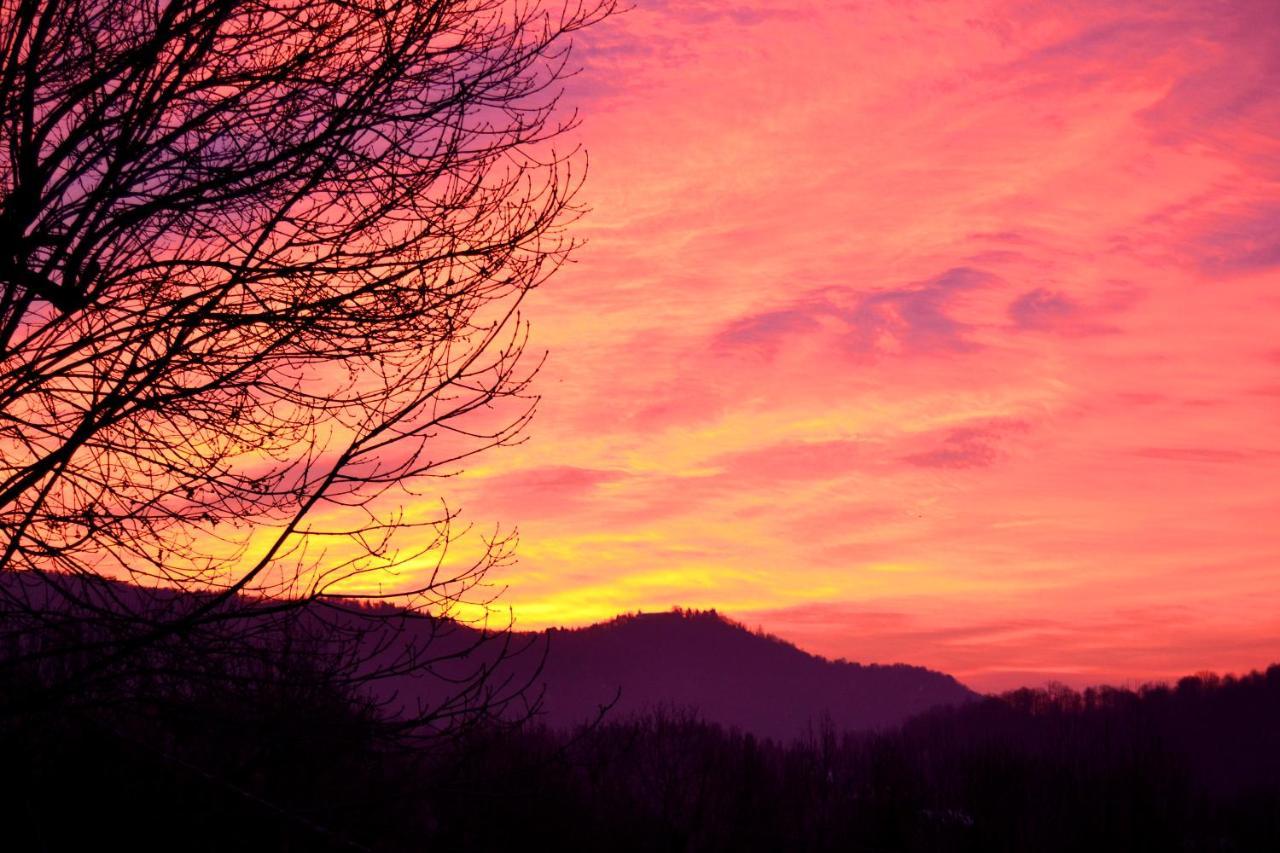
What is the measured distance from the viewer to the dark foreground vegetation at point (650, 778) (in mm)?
6102

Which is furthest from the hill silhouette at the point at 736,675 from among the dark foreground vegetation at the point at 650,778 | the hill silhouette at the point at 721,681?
the dark foreground vegetation at the point at 650,778

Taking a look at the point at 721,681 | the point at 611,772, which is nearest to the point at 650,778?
the point at 611,772

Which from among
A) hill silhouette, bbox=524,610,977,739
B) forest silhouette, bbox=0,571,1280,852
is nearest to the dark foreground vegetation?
forest silhouette, bbox=0,571,1280,852

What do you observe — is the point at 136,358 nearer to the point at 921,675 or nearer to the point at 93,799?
the point at 93,799

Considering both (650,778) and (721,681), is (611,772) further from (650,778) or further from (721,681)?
(721,681)

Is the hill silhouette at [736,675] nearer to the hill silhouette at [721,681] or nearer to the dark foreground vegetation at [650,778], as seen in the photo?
the hill silhouette at [721,681]

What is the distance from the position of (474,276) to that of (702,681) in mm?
24120

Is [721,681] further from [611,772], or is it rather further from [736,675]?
[611,772]

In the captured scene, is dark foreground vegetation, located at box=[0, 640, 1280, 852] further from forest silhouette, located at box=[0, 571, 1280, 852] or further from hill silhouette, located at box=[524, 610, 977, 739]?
hill silhouette, located at box=[524, 610, 977, 739]

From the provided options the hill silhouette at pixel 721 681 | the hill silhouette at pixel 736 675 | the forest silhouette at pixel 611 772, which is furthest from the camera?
the hill silhouette at pixel 736 675

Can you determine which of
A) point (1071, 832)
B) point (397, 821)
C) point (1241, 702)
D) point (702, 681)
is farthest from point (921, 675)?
point (397, 821)

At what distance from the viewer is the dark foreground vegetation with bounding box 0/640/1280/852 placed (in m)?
6.10

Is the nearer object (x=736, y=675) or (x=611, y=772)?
(x=611, y=772)

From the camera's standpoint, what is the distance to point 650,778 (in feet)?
47.1
